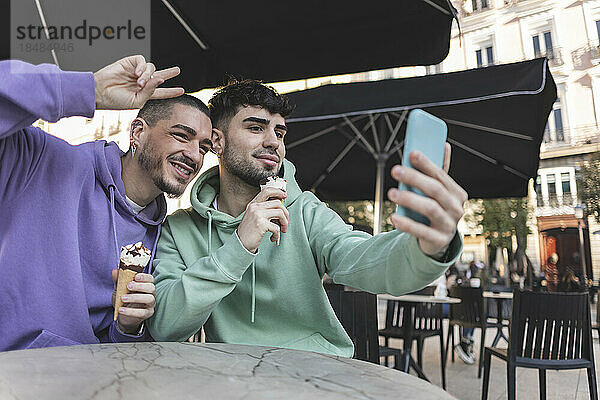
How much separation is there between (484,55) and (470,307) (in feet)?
70.2

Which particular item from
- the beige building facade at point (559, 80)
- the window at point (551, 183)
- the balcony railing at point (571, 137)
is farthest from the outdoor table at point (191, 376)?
the window at point (551, 183)

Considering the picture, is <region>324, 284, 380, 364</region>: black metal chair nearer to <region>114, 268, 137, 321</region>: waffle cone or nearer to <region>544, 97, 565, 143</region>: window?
<region>114, 268, 137, 321</region>: waffle cone

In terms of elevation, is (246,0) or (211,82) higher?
(246,0)

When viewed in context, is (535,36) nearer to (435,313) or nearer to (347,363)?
(435,313)

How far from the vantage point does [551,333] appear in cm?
329

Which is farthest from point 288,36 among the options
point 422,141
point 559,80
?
point 559,80

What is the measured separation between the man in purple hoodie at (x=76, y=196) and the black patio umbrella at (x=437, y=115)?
66.7 inches

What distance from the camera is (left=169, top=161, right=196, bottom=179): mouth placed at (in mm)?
1758

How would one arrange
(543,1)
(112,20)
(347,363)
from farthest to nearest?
(543,1)
(112,20)
(347,363)

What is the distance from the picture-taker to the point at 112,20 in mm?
2336

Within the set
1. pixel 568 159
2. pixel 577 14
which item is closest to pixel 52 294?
pixel 568 159

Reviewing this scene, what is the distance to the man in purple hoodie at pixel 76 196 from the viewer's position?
1.23 meters

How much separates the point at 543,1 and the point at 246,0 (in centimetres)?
2371

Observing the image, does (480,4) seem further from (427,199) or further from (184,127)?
(427,199)
